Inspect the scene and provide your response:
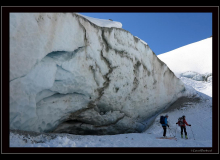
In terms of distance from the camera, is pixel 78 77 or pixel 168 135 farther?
pixel 168 135

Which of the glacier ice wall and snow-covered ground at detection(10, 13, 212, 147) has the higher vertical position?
the glacier ice wall

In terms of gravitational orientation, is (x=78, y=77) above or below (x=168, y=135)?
above

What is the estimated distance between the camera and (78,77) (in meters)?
6.76

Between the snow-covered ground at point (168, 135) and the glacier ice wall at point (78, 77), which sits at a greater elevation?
the glacier ice wall at point (78, 77)

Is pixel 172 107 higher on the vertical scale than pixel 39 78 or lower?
lower

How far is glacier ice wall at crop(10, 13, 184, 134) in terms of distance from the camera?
16.2ft

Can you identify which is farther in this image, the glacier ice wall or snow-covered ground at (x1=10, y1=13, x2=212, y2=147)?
the glacier ice wall

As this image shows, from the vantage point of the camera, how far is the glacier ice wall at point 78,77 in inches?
194

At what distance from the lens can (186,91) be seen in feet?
40.3
